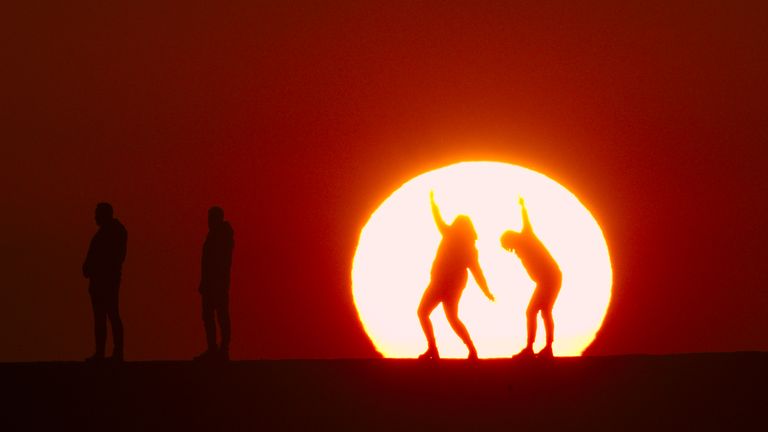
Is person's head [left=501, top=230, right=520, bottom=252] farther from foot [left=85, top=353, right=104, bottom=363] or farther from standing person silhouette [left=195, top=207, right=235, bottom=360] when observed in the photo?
foot [left=85, top=353, right=104, bottom=363]

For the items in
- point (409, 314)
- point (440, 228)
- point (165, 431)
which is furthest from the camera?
point (409, 314)

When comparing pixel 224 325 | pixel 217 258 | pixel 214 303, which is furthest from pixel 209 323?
pixel 217 258

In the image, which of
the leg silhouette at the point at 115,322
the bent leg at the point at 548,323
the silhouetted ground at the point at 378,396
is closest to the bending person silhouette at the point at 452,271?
the bent leg at the point at 548,323

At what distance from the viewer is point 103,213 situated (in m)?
17.7

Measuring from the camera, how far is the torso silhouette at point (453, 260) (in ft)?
57.0

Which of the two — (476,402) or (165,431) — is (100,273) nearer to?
(165,431)

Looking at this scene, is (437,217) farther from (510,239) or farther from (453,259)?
(510,239)

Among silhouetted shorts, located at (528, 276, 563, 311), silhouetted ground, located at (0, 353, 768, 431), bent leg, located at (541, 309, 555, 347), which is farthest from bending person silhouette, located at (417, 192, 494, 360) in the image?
silhouetted ground, located at (0, 353, 768, 431)

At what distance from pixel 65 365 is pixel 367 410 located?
3.19 m

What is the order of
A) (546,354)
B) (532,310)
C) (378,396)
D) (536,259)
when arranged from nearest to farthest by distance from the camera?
(378,396), (546,354), (536,259), (532,310)

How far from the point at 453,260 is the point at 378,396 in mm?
2201

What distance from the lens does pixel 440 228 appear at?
1748cm

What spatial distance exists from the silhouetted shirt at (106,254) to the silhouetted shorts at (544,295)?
4.64 m

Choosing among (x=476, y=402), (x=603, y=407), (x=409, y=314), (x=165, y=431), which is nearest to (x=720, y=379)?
(x=603, y=407)
